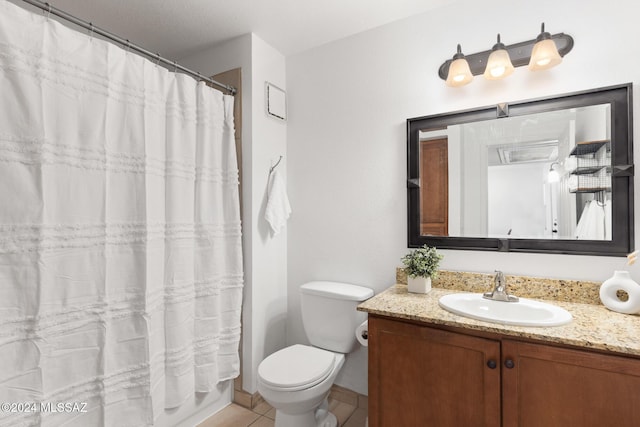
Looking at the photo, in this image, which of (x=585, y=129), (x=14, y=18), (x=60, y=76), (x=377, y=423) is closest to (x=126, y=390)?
(x=377, y=423)

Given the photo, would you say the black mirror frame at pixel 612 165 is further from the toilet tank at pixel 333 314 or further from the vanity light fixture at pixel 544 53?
the toilet tank at pixel 333 314

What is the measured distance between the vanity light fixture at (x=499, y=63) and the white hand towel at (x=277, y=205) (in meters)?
1.38

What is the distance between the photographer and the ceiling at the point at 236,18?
1766 millimetres

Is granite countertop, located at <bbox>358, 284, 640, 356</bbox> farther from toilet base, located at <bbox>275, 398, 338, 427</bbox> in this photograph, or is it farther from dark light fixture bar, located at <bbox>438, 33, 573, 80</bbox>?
dark light fixture bar, located at <bbox>438, 33, 573, 80</bbox>

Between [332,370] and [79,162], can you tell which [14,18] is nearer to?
[79,162]

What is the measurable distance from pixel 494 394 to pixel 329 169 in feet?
4.98

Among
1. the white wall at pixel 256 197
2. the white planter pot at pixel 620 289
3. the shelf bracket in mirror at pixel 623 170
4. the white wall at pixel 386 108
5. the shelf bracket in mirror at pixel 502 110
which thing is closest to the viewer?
the white planter pot at pixel 620 289

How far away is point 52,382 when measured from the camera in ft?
4.00

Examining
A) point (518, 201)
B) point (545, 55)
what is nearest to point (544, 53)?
point (545, 55)

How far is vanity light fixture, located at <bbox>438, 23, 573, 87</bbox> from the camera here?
1460 millimetres

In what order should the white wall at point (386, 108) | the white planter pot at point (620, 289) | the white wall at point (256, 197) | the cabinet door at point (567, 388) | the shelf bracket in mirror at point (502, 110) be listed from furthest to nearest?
1. the white wall at point (256, 197)
2. the shelf bracket in mirror at point (502, 110)
3. the white wall at point (386, 108)
4. the white planter pot at point (620, 289)
5. the cabinet door at point (567, 388)

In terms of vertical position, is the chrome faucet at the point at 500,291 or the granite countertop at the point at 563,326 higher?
the chrome faucet at the point at 500,291

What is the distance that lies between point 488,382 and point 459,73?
1.45 meters

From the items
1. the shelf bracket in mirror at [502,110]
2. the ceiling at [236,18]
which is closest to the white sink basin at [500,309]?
the shelf bracket in mirror at [502,110]
